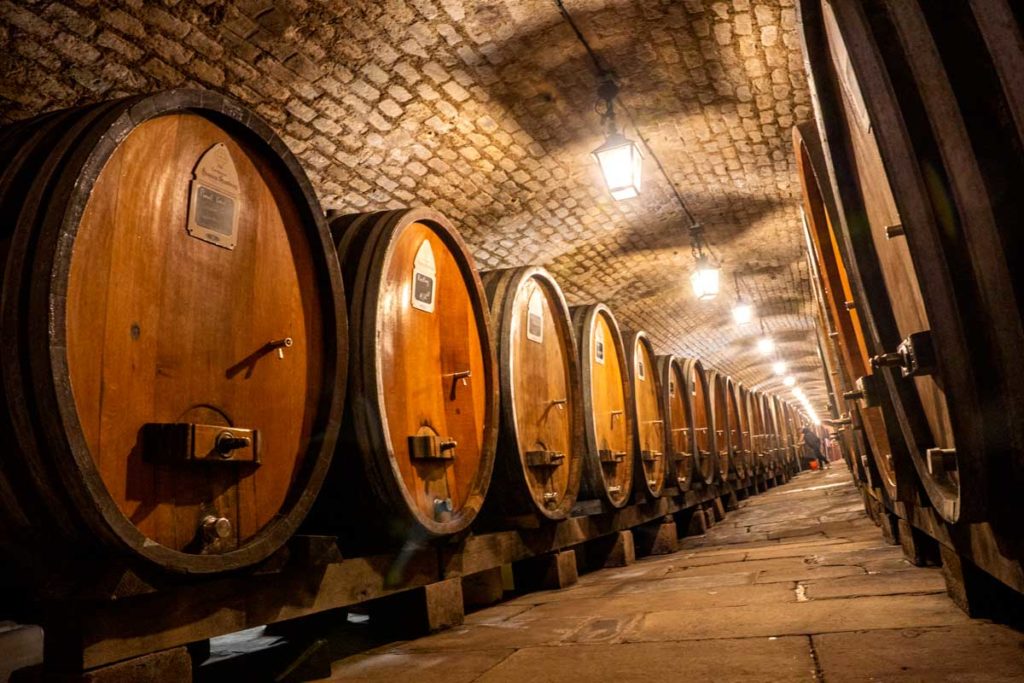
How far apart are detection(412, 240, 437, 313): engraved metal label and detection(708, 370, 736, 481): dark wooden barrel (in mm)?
5787

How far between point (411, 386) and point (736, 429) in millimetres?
8009

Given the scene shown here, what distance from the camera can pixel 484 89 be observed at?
6.36 meters

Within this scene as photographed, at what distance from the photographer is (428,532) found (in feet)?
8.76

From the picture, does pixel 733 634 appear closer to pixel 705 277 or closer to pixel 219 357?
A: pixel 219 357

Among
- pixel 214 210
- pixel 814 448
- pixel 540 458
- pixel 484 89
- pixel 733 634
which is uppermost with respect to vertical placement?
pixel 484 89

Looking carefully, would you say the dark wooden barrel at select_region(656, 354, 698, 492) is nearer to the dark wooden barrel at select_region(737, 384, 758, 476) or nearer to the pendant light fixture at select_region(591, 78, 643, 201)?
the pendant light fixture at select_region(591, 78, 643, 201)

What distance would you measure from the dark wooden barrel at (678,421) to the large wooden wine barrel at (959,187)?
15.7ft

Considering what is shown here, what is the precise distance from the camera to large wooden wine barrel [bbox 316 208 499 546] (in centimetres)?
256

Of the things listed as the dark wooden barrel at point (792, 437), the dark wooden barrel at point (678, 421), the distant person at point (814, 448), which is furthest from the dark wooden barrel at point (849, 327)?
the distant person at point (814, 448)

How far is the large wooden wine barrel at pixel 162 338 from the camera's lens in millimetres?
1547

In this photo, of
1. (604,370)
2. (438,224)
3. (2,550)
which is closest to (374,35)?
(438,224)

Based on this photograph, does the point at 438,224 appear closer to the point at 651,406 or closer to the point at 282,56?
the point at 282,56

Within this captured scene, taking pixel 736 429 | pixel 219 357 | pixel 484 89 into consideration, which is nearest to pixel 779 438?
pixel 736 429

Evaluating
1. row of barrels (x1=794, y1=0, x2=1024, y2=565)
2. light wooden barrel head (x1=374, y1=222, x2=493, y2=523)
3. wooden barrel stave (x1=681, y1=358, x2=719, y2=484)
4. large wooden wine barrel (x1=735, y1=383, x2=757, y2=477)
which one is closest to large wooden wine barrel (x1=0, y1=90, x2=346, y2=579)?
light wooden barrel head (x1=374, y1=222, x2=493, y2=523)
